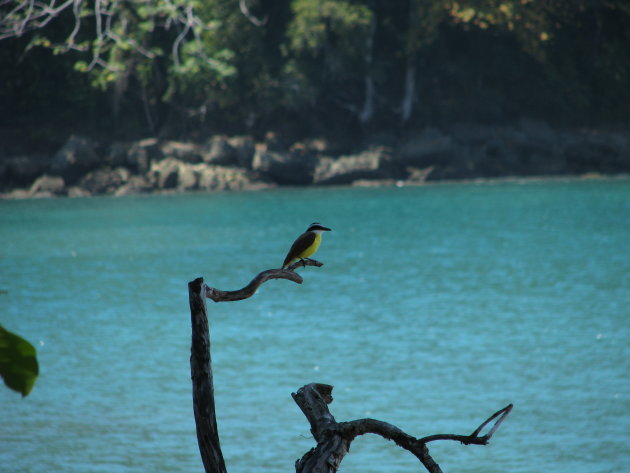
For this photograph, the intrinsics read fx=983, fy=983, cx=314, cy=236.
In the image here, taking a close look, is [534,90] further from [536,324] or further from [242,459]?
[242,459]

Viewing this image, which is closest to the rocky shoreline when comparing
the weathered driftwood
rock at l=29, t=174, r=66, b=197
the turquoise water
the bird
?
rock at l=29, t=174, r=66, b=197

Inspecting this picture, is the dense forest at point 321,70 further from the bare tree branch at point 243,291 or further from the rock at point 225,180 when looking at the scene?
the bare tree branch at point 243,291

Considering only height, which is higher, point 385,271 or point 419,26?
point 419,26

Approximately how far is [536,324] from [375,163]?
78.8 ft

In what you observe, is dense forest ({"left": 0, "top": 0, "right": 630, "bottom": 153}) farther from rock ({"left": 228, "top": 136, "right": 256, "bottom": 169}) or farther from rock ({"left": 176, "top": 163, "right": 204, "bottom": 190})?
rock ({"left": 176, "top": 163, "right": 204, "bottom": 190})

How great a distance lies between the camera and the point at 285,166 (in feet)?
127

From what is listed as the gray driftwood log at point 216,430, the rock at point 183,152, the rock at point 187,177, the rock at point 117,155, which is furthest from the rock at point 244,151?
the gray driftwood log at point 216,430

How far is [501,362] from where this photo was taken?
12.6 metres

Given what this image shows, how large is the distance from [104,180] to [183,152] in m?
3.24

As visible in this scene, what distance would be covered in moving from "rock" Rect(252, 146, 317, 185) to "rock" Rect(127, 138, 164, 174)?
388 cm

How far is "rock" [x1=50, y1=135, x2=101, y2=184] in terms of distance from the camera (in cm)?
3756

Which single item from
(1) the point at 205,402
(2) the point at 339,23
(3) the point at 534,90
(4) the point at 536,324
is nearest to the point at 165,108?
(2) the point at 339,23

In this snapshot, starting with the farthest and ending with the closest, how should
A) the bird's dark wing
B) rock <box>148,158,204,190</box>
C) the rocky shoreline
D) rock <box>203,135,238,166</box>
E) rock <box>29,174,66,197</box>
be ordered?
→ 1. rock <box>203,135,238,166</box>
2. rock <box>148,158,204,190</box>
3. the rocky shoreline
4. rock <box>29,174,66,197</box>
5. the bird's dark wing

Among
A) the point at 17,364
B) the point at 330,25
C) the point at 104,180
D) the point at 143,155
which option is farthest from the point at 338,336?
the point at 104,180
